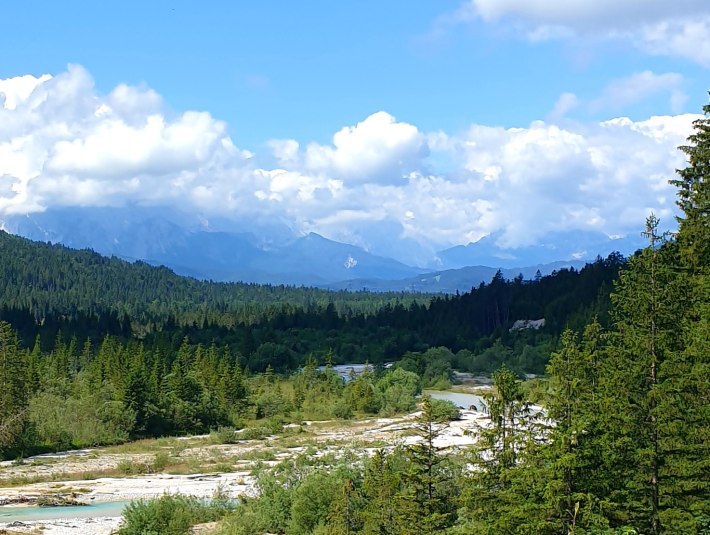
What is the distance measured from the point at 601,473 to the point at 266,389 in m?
90.2

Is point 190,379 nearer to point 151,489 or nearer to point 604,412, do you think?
point 151,489

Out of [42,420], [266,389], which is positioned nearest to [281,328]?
Answer: [266,389]

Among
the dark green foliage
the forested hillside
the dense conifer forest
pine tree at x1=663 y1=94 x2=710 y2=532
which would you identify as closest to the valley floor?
the dark green foliage

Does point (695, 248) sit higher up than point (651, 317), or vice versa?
point (695, 248)

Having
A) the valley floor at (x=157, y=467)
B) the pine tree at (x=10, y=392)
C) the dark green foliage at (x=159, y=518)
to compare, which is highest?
the pine tree at (x=10, y=392)

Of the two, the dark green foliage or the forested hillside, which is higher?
the forested hillside

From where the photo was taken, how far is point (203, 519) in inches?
1537

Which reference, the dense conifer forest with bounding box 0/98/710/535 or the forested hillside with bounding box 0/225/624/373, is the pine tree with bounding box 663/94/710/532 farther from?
the forested hillside with bounding box 0/225/624/373

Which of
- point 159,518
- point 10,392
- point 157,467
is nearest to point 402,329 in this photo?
point 10,392

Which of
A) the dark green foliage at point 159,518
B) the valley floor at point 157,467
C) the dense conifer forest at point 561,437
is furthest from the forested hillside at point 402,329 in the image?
the dark green foliage at point 159,518

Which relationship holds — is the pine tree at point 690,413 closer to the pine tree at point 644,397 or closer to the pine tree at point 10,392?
the pine tree at point 644,397

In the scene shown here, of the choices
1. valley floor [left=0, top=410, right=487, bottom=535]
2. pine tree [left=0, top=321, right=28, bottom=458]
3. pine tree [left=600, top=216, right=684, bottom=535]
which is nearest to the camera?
pine tree [left=600, top=216, right=684, bottom=535]

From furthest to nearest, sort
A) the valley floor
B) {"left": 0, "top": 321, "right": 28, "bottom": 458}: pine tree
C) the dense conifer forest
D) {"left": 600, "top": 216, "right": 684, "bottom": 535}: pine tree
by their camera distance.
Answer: {"left": 0, "top": 321, "right": 28, "bottom": 458}: pine tree → the valley floor → {"left": 600, "top": 216, "right": 684, "bottom": 535}: pine tree → the dense conifer forest

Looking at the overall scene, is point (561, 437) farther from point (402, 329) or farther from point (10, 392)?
point (402, 329)
